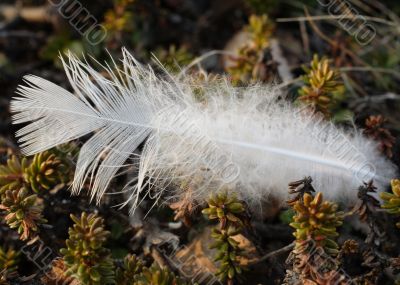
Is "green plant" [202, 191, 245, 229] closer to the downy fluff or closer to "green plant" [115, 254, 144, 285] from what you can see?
the downy fluff

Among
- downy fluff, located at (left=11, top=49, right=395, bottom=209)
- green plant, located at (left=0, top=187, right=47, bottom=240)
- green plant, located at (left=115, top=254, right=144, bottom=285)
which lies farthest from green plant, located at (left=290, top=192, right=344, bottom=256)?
green plant, located at (left=0, top=187, right=47, bottom=240)

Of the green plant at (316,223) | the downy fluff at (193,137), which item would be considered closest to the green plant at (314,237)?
the green plant at (316,223)

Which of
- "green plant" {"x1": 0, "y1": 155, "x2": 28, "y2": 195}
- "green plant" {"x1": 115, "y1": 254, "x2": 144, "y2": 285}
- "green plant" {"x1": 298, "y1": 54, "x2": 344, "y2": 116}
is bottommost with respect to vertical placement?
"green plant" {"x1": 115, "y1": 254, "x2": 144, "y2": 285}

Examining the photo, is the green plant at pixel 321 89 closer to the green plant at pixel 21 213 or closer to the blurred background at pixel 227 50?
the blurred background at pixel 227 50

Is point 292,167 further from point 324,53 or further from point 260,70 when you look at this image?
point 324,53

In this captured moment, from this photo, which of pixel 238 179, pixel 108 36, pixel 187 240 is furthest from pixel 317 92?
pixel 108 36
